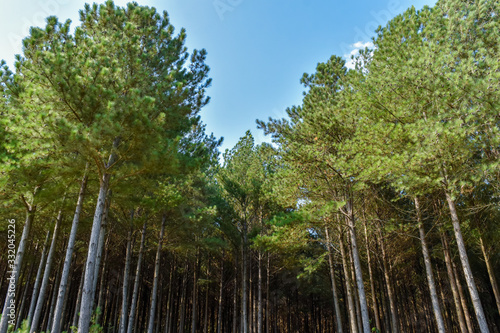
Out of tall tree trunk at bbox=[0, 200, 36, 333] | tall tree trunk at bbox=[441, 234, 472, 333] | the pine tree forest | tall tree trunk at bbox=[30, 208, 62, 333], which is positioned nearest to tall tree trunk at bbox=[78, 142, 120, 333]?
the pine tree forest

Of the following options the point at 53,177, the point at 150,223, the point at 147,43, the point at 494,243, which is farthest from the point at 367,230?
the point at 53,177

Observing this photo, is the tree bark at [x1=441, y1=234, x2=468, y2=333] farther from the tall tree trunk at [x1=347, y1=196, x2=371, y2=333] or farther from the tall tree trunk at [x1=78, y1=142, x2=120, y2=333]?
the tall tree trunk at [x1=78, y1=142, x2=120, y2=333]

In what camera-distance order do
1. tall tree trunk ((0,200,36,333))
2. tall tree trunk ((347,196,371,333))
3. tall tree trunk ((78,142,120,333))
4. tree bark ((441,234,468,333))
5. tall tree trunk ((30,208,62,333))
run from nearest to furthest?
tall tree trunk ((78,142,120,333)) < tall tree trunk ((0,200,36,333)) < tall tree trunk ((347,196,371,333)) < tall tree trunk ((30,208,62,333)) < tree bark ((441,234,468,333))

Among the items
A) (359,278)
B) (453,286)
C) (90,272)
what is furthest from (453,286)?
(90,272)

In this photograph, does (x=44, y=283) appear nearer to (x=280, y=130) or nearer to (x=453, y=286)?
(x=280, y=130)

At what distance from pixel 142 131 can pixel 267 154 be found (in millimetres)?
8323

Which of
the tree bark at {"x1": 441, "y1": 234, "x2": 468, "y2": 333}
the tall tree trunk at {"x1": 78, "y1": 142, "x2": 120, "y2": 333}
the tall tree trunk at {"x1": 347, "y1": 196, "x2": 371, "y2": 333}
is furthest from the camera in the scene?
the tree bark at {"x1": 441, "y1": 234, "x2": 468, "y2": 333}

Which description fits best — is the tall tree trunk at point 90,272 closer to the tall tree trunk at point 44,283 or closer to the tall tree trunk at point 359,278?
the tall tree trunk at point 44,283

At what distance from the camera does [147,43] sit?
8758mm

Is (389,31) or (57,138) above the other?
(389,31)

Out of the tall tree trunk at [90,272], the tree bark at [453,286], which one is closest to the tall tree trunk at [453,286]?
the tree bark at [453,286]

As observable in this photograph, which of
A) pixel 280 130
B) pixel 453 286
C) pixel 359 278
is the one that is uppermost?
pixel 280 130

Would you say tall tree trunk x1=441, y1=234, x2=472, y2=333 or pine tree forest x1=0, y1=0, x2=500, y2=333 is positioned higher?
pine tree forest x1=0, y1=0, x2=500, y2=333

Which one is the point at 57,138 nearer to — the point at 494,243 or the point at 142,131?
the point at 142,131
